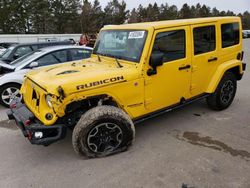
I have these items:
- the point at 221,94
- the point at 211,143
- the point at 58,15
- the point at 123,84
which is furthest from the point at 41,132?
the point at 58,15

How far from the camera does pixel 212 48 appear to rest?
4.97 metres

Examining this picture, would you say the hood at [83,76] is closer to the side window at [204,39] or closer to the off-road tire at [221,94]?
the side window at [204,39]

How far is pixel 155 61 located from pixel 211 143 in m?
1.64

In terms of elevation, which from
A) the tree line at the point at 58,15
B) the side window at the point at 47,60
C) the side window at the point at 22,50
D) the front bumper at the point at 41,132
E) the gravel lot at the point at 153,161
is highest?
the tree line at the point at 58,15

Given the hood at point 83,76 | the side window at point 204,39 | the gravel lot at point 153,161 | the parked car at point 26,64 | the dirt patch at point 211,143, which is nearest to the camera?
the gravel lot at point 153,161

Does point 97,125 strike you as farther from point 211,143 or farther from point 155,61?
point 211,143

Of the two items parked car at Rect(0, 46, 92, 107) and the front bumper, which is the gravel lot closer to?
the front bumper

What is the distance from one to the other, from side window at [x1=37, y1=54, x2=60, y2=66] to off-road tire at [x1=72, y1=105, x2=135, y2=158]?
3.83 metres

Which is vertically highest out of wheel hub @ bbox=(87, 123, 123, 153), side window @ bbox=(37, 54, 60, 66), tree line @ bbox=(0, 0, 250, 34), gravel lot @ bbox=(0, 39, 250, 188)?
tree line @ bbox=(0, 0, 250, 34)

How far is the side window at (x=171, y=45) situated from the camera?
13.5 feet

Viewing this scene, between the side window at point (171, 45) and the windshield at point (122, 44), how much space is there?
27 cm

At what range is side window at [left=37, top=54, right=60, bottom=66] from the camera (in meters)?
6.87

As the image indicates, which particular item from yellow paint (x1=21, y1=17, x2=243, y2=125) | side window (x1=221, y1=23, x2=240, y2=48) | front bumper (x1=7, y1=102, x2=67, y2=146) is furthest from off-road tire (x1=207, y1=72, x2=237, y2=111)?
front bumper (x1=7, y1=102, x2=67, y2=146)

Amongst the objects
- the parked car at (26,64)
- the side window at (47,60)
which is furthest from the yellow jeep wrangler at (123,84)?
the side window at (47,60)
